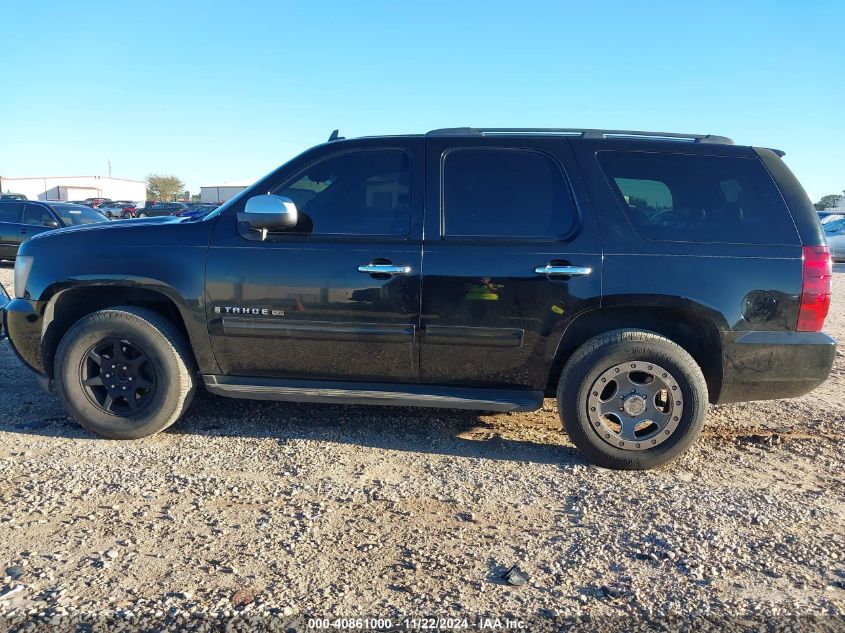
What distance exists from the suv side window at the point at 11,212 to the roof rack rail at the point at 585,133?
12688mm

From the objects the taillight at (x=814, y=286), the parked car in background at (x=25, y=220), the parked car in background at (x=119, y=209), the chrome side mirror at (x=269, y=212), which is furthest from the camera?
the parked car in background at (x=119, y=209)

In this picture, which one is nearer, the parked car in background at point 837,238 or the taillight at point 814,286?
the taillight at point 814,286

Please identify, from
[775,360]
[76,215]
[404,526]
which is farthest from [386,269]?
[76,215]

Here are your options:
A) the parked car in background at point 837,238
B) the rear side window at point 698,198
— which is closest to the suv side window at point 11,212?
the rear side window at point 698,198

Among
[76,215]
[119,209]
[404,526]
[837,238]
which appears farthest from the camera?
[119,209]

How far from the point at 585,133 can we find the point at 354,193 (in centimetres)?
147

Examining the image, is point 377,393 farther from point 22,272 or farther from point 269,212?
point 22,272

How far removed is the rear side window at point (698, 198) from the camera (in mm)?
3502

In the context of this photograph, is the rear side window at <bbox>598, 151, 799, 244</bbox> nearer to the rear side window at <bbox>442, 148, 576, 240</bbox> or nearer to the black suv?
the black suv

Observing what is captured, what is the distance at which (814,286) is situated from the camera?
3.41 metres

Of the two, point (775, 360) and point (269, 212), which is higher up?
point (269, 212)

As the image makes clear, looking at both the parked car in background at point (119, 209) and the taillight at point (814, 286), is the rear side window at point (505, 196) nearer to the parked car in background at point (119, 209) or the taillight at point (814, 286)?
the taillight at point (814, 286)

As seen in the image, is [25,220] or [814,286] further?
[25,220]

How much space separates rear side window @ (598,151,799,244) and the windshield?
493 inches
